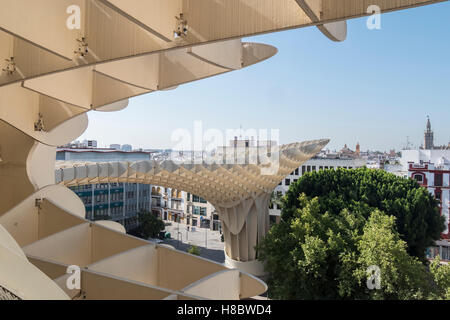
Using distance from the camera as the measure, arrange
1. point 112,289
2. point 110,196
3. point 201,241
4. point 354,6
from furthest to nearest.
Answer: point 110,196
point 201,241
point 112,289
point 354,6

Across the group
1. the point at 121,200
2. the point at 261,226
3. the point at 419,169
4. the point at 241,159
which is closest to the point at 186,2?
the point at 241,159

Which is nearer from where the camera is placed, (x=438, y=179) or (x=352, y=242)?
(x=352, y=242)

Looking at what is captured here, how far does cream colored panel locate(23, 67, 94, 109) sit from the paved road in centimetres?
2995

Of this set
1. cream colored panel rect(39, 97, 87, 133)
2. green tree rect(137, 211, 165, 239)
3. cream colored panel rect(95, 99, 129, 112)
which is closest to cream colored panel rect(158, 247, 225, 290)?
cream colored panel rect(95, 99, 129, 112)

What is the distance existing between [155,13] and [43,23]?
4.75 feet

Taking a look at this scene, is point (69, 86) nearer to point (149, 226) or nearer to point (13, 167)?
point (13, 167)

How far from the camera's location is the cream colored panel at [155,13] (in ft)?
10.9

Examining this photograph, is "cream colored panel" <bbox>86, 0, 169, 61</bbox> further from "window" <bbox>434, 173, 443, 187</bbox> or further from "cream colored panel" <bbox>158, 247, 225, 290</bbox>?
"window" <bbox>434, 173, 443, 187</bbox>

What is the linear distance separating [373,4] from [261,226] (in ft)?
87.3

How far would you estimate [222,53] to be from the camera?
5203 millimetres

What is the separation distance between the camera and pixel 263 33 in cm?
342

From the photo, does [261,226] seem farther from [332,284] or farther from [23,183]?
[23,183]

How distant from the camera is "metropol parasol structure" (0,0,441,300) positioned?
332 centimetres

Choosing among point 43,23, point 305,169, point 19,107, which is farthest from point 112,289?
point 305,169
